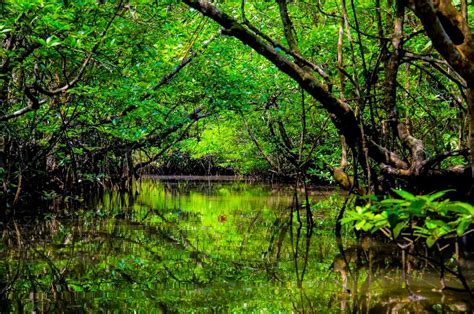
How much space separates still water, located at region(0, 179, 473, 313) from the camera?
3.20 meters

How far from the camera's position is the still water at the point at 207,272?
3.20 m

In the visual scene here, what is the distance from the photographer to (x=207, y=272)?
4230 mm

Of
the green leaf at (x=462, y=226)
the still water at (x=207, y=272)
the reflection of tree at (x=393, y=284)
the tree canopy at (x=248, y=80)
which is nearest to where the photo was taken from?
the green leaf at (x=462, y=226)

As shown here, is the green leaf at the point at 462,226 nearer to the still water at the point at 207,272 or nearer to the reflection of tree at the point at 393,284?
the reflection of tree at the point at 393,284

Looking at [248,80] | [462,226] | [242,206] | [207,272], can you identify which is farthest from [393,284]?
[242,206]

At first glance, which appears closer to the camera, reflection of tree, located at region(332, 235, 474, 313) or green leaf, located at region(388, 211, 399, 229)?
green leaf, located at region(388, 211, 399, 229)

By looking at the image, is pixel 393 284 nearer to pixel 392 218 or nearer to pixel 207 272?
pixel 207 272

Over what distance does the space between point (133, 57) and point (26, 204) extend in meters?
5.01

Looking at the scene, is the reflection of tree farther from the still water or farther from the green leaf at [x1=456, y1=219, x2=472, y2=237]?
the green leaf at [x1=456, y1=219, x2=472, y2=237]

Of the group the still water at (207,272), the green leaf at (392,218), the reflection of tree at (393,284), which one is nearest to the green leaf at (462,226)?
the green leaf at (392,218)

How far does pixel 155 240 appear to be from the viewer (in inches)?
236

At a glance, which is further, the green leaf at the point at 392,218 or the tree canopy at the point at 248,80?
the tree canopy at the point at 248,80

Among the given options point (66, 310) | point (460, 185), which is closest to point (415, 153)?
point (460, 185)

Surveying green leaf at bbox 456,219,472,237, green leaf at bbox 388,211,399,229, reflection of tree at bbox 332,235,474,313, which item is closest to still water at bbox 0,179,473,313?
reflection of tree at bbox 332,235,474,313
